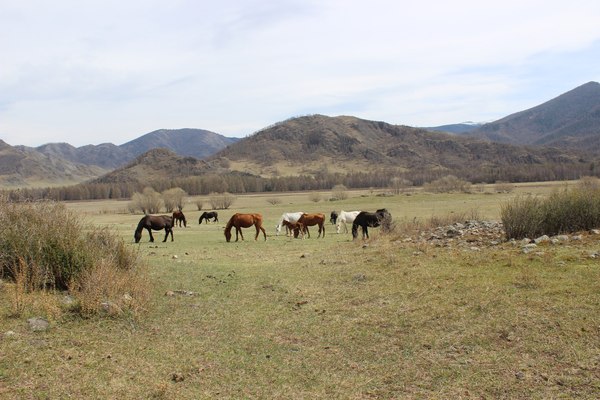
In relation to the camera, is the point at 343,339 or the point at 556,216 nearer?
the point at 343,339

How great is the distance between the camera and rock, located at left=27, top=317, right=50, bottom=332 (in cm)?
775

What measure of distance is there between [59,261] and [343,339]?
21.0 feet

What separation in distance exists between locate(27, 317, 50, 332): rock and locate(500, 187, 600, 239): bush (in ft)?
47.5

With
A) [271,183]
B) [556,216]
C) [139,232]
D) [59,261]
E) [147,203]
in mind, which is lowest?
[139,232]

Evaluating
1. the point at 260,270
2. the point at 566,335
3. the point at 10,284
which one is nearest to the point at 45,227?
the point at 10,284

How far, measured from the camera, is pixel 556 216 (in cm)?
1673

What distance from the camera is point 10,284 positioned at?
32.2 feet

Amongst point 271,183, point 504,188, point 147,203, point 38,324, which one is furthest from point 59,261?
point 271,183

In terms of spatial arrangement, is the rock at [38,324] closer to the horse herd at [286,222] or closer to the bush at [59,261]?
the bush at [59,261]

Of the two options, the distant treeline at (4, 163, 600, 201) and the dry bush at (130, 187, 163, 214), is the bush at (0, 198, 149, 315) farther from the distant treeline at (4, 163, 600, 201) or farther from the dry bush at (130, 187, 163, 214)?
the distant treeline at (4, 163, 600, 201)

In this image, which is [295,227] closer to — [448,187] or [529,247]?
[529,247]

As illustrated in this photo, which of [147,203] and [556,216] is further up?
[147,203]

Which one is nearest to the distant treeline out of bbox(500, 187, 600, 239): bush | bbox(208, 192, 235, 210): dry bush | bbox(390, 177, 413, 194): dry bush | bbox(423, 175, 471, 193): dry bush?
bbox(390, 177, 413, 194): dry bush

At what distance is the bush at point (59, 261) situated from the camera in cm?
943
